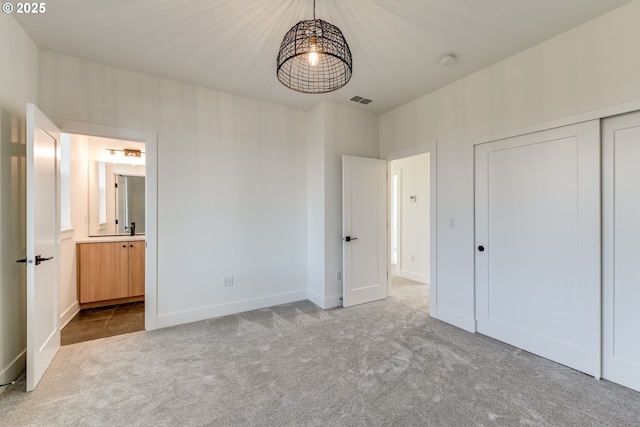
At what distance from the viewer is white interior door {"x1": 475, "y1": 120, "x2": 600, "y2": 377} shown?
2.18 metres

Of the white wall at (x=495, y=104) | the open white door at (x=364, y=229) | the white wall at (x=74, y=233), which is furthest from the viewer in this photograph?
the open white door at (x=364, y=229)

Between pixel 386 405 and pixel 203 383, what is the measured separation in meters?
1.35

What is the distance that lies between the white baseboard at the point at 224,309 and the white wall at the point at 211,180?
0.5 inches

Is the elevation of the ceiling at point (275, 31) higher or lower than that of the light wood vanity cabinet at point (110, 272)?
higher

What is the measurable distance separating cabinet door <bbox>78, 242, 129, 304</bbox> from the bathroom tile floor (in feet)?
0.65

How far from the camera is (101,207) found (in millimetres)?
4312

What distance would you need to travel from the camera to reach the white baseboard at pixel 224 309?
10.2ft

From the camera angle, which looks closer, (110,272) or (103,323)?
(103,323)

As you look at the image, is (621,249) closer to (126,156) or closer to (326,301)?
(326,301)

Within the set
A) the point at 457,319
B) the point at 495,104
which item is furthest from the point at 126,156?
the point at 457,319

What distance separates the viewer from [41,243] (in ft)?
6.90

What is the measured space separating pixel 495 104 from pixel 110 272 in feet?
17.1

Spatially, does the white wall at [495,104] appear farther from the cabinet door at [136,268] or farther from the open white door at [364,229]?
the cabinet door at [136,268]

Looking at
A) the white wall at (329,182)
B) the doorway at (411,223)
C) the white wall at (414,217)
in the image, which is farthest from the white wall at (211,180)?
the white wall at (414,217)
